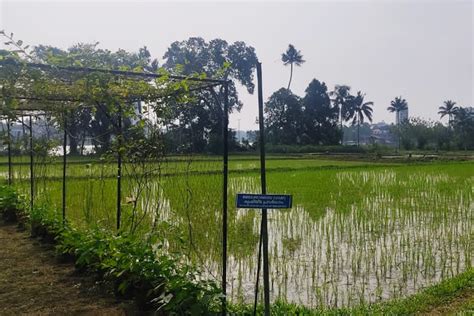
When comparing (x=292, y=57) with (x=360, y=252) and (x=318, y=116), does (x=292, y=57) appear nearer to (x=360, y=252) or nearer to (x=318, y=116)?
(x=318, y=116)

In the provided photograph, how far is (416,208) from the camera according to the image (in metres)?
9.81

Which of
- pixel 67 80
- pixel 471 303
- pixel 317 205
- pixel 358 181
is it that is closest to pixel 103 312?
pixel 67 80

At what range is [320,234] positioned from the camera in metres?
7.34

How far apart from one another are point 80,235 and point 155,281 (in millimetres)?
1752

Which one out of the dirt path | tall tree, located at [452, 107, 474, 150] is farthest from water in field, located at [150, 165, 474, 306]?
tall tree, located at [452, 107, 474, 150]

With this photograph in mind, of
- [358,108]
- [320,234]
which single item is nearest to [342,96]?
[358,108]

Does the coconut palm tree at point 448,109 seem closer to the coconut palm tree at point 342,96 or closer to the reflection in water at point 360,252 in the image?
the coconut palm tree at point 342,96

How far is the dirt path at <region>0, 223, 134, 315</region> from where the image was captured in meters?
3.68

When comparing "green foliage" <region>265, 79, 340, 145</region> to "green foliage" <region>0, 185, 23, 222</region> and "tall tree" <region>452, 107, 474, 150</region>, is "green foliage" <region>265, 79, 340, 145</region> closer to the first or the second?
"tall tree" <region>452, 107, 474, 150</region>

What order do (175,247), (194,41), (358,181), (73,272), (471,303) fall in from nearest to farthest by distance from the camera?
(471,303)
(73,272)
(175,247)
(358,181)
(194,41)

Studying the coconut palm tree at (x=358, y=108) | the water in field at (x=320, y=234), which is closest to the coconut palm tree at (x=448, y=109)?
the coconut palm tree at (x=358, y=108)

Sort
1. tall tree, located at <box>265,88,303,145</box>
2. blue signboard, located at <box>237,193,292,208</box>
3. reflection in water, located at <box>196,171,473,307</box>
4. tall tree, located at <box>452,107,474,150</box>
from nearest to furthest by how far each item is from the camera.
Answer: blue signboard, located at <box>237,193,292,208</box> < reflection in water, located at <box>196,171,473,307</box> < tall tree, located at <box>265,88,303,145</box> < tall tree, located at <box>452,107,474,150</box>

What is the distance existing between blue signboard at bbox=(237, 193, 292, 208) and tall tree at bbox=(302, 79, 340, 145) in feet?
127

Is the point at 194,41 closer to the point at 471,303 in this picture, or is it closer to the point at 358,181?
the point at 358,181
